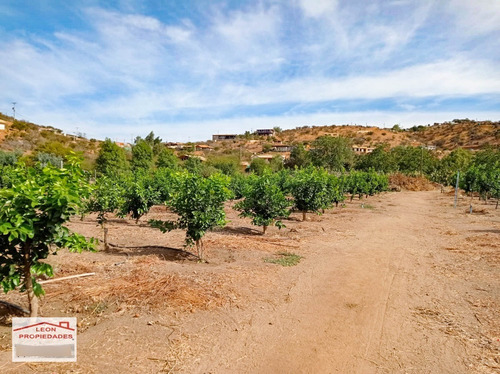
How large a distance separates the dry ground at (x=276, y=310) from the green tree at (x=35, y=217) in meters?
1.03

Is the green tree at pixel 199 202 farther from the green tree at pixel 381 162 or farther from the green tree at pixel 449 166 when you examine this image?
the green tree at pixel 449 166

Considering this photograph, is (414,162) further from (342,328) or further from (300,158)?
(342,328)

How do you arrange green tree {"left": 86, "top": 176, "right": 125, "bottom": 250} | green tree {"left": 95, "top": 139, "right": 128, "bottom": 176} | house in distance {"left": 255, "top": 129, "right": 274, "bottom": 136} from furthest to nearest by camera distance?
house in distance {"left": 255, "top": 129, "right": 274, "bottom": 136} → green tree {"left": 95, "top": 139, "right": 128, "bottom": 176} → green tree {"left": 86, "top": 176, "right": 125, "bottom": 250}

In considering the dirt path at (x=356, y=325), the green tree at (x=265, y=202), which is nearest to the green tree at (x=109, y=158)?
the green tree at (x=265, y=202)

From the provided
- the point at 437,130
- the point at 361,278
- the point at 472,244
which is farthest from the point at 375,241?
the point at 437,130

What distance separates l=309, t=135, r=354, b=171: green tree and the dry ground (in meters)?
44.0

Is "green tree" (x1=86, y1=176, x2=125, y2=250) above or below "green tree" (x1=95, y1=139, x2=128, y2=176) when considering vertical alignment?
below

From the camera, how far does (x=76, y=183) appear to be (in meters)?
4.01

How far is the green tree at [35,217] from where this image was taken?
11.4 feet

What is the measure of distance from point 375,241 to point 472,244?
3.36 m

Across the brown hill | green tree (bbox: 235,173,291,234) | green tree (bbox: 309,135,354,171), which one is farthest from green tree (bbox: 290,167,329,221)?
green tree (bbox: 309,135,354,171)

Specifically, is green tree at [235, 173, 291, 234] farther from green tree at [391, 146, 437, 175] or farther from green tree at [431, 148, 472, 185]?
green tree at [391, 146, 437, 175]

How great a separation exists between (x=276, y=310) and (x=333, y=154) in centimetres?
5034

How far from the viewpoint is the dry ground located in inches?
158
